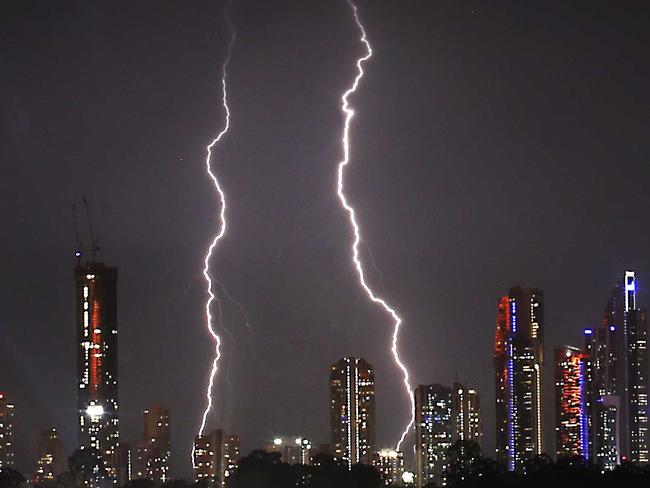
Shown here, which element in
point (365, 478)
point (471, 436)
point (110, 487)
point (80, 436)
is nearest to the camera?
point (365, 478)

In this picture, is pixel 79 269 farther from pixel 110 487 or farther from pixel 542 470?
pixel 542 470

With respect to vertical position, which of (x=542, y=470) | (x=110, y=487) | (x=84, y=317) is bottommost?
(x=542, y=470)

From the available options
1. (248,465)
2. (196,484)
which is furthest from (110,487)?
(248,465)

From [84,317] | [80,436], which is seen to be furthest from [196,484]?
[84,317]

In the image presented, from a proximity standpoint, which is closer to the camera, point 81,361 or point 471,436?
point 471,436

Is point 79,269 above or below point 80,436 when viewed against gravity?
above

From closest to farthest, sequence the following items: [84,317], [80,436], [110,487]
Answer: [110,487] < [80,436] < [84,317]

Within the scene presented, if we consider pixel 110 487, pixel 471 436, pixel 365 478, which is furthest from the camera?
pixel 471 436

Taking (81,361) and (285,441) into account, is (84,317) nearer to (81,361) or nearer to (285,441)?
(81,361)

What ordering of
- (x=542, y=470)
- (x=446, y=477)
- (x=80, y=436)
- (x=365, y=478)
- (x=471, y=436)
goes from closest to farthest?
(x=542, y=470) → (x=446, y=477) → (x=365, y=478) → (x=471, y=436) → (x=80, y=436)
